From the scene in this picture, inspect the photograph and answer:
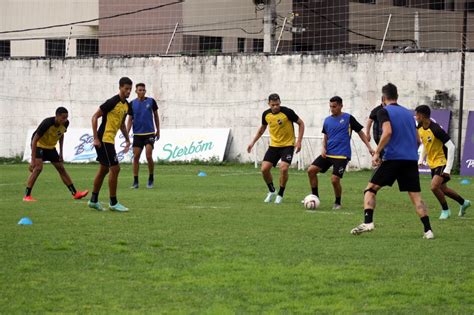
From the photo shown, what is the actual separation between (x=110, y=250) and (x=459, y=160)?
17619 mm

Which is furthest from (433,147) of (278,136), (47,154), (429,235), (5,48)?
(5,48)

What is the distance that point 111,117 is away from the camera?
15.8 metres

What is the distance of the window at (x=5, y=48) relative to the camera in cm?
3975

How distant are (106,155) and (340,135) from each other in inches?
161

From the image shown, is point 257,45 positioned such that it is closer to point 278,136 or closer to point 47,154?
point 278,136

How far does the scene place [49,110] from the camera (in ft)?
110

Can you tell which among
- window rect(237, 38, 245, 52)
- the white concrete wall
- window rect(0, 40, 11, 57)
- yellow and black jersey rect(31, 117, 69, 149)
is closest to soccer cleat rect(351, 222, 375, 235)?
yellow and black jersey rect(31, 117, 69, 149)

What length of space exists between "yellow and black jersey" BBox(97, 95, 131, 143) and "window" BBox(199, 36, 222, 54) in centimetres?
1890

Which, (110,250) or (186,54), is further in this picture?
(186,54)

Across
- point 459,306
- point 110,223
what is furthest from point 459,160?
point 459,306

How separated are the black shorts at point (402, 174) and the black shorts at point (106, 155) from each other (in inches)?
189

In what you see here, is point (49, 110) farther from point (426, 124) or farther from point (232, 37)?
point (426, 124)

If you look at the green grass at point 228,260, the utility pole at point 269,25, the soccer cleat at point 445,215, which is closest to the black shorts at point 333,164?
the green grass at point 228,260

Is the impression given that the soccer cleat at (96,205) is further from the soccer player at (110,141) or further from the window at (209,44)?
the window at (209,44)
